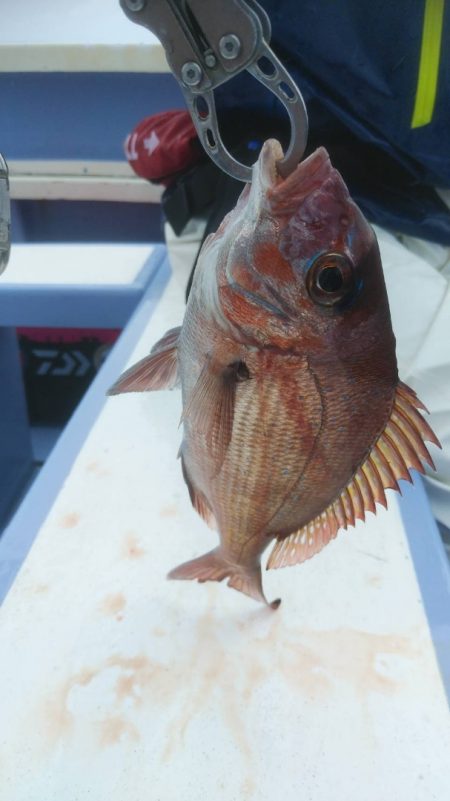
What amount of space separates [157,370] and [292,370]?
167 millimetres

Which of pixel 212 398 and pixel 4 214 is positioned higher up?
pixel 4 214

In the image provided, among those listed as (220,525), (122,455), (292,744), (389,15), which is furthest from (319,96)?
(292,744)

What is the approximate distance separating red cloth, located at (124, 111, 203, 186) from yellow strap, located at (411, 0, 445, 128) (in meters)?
0.51

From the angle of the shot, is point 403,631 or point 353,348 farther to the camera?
point 403,631

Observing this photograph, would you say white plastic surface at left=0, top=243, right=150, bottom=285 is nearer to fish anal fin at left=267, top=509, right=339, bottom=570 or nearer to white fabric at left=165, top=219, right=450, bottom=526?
white fabric at left=165, top=219, right=450, bottom=526

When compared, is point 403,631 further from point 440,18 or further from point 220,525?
point 440,18

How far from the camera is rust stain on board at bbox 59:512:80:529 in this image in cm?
89

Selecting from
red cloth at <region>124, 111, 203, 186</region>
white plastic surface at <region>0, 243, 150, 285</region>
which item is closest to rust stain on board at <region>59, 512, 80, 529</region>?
white plastic surface at <region>0, 243, 150, 285</region>

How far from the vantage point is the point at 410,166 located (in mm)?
1251

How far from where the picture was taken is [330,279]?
51 centimetres

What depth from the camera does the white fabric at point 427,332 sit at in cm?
111

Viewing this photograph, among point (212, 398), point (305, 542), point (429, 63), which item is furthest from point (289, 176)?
point (429, 63)

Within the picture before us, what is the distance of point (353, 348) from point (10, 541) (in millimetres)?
580

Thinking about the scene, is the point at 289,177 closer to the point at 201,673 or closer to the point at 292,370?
the point at 292,370
